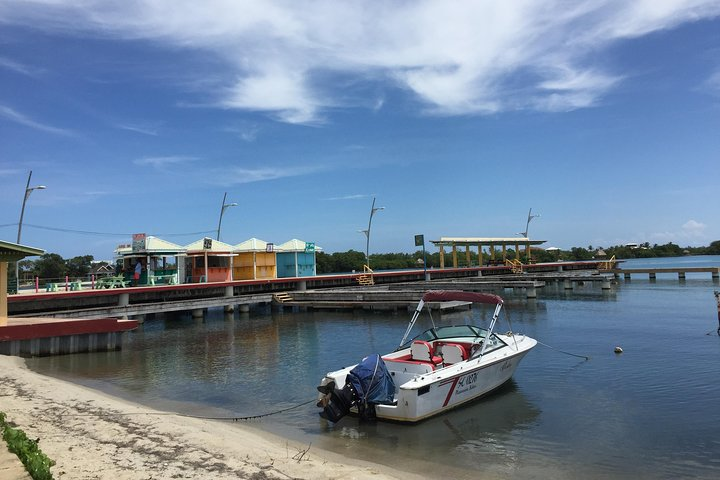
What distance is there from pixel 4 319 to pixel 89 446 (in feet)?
51.0

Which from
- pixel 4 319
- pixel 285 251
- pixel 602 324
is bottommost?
pixel 602 324

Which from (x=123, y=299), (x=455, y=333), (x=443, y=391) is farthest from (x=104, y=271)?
(x=443, y=391)

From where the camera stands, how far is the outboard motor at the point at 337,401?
389 inches

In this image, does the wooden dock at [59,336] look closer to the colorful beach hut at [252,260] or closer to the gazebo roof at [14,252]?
the gazebo roof at [14,252]

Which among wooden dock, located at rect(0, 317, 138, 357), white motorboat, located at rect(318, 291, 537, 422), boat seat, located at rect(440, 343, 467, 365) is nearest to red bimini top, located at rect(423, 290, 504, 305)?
white motorboat, located at rect(318, 291, 537, 422)

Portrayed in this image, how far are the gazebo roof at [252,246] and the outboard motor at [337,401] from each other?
3209 centimetres

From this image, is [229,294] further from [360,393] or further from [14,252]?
[360,393]

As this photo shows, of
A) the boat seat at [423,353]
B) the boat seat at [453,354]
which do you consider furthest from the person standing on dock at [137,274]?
the boat seat at [453,354]

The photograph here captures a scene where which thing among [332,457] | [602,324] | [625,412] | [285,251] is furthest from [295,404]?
[285,251]

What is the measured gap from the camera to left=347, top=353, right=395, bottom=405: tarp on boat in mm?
10148

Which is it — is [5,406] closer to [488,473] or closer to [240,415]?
[240,415]

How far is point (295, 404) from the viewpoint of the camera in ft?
39.8

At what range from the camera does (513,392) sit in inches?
502

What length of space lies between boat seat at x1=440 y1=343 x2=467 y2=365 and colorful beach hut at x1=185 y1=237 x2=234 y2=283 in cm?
2771
